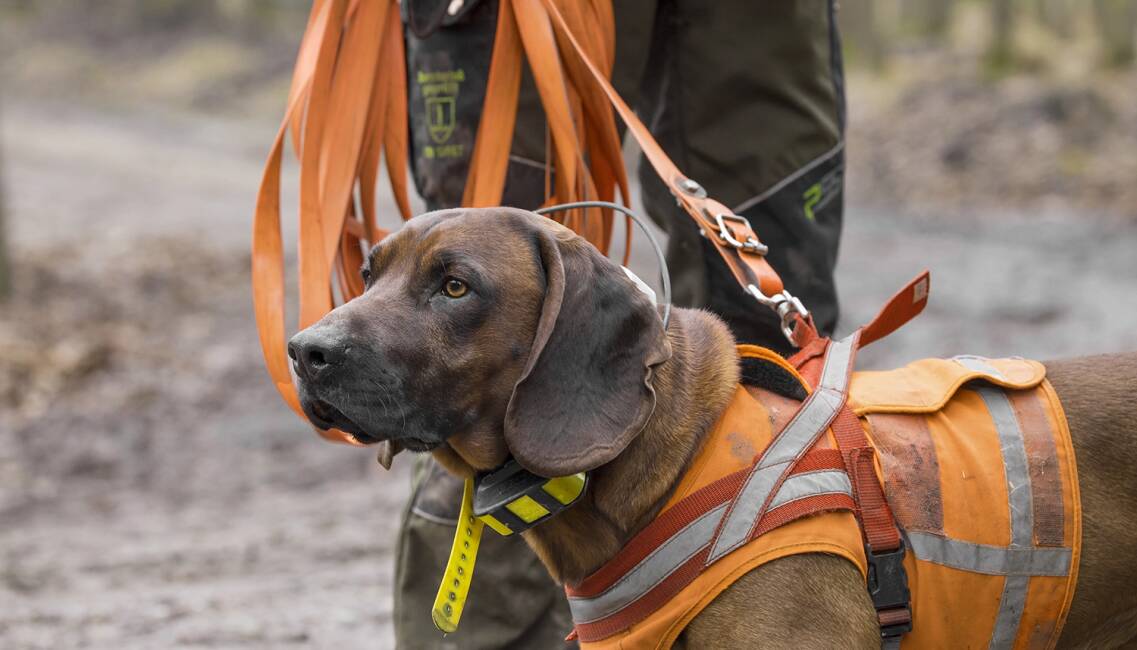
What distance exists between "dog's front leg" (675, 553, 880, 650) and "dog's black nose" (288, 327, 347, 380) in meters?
0.95

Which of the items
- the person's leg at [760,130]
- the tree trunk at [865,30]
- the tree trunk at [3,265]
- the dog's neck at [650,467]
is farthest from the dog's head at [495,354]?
the tree trunk at [865,30]

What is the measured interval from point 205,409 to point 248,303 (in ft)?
8.98

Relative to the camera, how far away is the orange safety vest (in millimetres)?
2701

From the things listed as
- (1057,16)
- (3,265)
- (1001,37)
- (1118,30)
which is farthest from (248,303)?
(1057,16)

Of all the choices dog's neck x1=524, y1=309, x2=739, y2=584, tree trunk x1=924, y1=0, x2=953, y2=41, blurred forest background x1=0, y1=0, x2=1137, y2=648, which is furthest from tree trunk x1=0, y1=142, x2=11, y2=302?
tree trunk x1=924, y1=0, x2=953, y2=41

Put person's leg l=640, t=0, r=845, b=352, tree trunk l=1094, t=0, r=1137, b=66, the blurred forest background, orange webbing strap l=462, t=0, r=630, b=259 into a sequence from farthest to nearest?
tree trunk l=1094, t=0, r=1137, b=66 < the blurred forest background < person's leg l=640, t=0, r=845, b=352 < orange webbing strap l=462, t=0, r=630, b=259

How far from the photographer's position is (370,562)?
5855 millimetres

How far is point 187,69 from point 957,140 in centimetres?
2347

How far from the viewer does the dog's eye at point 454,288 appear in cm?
277

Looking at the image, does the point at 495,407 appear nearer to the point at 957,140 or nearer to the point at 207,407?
the point at 207,407

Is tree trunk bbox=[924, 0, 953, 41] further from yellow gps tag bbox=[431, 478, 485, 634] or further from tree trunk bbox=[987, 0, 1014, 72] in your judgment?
yellow gps tag bbox=[431, 478, 485, 634]

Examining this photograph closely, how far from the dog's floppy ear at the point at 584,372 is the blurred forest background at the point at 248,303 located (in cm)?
125

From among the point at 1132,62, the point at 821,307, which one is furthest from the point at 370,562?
the point at 1132,62

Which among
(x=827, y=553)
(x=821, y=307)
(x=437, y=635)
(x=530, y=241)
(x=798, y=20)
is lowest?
(x=437, y=635)
